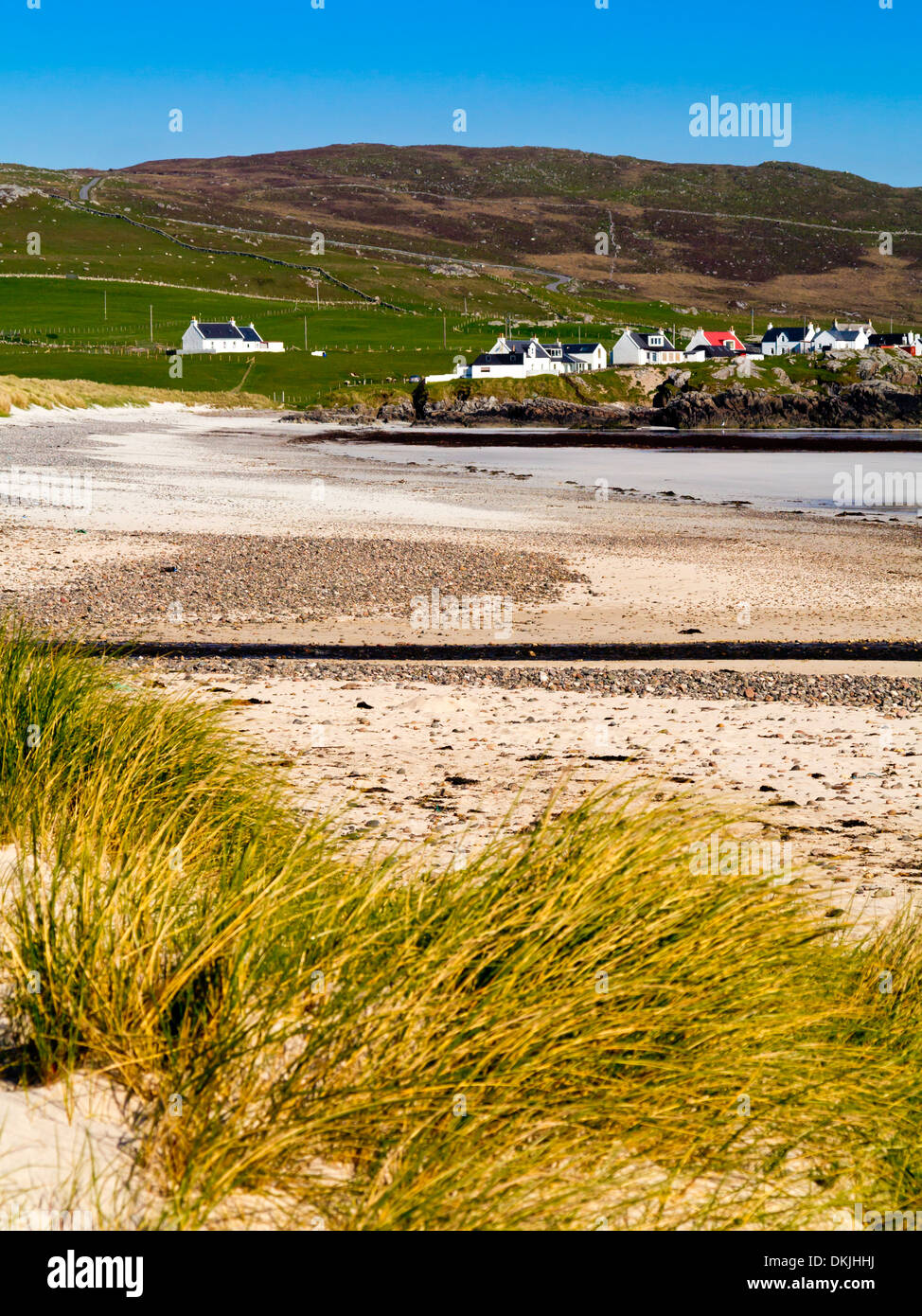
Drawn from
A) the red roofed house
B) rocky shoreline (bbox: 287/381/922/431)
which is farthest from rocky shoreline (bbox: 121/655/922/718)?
the red roofed house

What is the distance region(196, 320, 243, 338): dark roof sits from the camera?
440 ft

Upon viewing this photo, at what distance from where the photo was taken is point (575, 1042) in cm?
327

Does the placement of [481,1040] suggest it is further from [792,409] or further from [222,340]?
[222,340]

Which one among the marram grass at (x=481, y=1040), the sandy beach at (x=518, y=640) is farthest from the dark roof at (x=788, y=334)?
the marram grass at (x=481, y=1040)

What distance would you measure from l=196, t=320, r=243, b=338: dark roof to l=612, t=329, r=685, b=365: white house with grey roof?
4924 centimetres

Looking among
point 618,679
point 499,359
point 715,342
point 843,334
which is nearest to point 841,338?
point 843,334

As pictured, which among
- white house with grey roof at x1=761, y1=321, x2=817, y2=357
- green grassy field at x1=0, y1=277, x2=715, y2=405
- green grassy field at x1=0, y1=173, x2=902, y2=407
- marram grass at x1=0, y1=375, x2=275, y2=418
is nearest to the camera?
marram grass at x1=0, y1=375, x2=275, y2=418

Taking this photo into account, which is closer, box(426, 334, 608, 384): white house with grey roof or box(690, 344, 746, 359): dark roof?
box(426, 334, 608, 384): white house with grey roof

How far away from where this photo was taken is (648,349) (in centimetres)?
15000

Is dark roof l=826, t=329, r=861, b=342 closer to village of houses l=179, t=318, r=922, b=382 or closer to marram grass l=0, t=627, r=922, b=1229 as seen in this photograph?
village of houses l=179, t=318, r=922, b=382

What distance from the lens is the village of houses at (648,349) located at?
120938mm

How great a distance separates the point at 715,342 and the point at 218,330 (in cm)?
7538

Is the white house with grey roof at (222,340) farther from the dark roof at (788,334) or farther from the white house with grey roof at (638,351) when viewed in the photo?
the dark roof at (788,334)

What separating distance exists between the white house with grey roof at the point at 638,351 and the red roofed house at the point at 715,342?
12.2 metres
